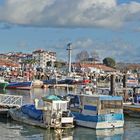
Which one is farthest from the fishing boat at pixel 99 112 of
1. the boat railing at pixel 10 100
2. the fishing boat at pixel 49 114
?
the boat railing at pixel 10 100

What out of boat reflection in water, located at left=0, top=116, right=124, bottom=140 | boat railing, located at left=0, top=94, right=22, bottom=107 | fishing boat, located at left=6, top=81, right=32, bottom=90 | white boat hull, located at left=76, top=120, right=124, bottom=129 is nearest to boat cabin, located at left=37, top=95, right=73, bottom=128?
boat reflection in water, located at left=0, top=116, right=124, bottom=140

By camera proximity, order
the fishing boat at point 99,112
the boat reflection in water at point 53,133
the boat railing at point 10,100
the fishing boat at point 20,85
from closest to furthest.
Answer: the boat reflection in water at point 53,133
the fishing boat at point 99,112
the boat railing at point 10,100
the fishing boat at point 20,85

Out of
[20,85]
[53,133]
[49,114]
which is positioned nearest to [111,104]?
[49,114]

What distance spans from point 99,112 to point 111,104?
1.44 m

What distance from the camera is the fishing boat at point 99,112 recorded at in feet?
134

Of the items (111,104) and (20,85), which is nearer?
(111,104)

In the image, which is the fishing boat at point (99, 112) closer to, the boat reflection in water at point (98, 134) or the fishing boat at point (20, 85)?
the boat reflection in water at point (98, 134)

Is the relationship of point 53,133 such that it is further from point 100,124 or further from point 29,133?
point 100,124

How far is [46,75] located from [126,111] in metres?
95.4

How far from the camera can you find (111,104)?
4147cm

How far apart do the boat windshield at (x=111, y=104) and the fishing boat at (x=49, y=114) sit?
298cm

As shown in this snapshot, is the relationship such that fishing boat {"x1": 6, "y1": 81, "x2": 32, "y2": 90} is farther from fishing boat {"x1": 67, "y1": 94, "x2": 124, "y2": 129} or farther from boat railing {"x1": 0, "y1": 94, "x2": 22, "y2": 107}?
fishing boat {"x1": 67, "y1": 94, "x2": 124, "y2": 129}

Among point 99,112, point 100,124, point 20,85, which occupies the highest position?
point 20,85

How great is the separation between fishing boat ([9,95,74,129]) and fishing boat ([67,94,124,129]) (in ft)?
4.97
